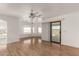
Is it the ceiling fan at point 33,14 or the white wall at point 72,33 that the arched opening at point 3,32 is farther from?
the white wall at point 72,33

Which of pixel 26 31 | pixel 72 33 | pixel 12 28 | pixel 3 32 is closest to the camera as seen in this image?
pixel 3 32

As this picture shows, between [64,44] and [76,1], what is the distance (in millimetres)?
2426

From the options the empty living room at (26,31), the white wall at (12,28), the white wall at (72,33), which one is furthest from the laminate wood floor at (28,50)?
the white wall at (72,33)

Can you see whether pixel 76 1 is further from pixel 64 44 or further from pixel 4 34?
pixel 64 44

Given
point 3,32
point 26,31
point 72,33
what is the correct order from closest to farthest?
point 3,32, point 26,31, point 72,33

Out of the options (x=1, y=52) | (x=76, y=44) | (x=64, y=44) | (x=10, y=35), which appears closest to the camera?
(x=1, y=52)

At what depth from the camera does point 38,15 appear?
3727mm

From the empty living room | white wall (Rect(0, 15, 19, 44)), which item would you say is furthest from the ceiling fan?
white wall (Rect(0, 15, 19, 44))

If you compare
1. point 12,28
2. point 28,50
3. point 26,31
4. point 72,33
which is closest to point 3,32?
point 12,28

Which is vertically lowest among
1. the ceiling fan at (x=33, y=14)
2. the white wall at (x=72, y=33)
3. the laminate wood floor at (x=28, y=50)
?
the laminate wood floor at (x=28, y=50)

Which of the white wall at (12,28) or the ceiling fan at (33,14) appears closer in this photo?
the white wall at (12,28)

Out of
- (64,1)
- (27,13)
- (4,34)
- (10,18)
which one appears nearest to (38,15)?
(27,13)

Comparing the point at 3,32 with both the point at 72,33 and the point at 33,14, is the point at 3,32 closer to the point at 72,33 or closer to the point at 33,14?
the point at 33,14

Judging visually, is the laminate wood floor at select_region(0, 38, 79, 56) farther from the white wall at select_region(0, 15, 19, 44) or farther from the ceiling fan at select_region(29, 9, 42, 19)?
the ceiling fan at select_region(29, 9, 42, 19)
